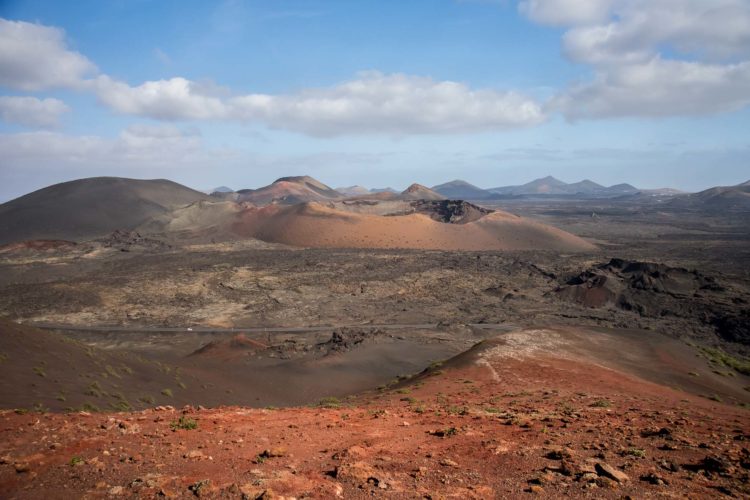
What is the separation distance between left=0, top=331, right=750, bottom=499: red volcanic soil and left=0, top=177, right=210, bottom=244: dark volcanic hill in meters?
93.0

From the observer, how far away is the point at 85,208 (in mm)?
104812

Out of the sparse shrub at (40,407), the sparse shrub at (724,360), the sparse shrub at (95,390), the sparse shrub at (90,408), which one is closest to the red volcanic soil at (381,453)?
the sparse shrub at (40,407)

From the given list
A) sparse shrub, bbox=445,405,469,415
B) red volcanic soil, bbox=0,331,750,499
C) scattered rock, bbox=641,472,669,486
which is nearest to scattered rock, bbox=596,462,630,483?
red volcanic soil, bbox=0,331,750,499

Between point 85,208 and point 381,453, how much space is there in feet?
374

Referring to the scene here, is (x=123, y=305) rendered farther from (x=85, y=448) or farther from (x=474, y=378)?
(x=85, y=448)

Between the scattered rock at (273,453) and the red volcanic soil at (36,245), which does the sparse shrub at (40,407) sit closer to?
the scattered rock at (273,453)

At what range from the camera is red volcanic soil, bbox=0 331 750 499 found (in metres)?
7.97

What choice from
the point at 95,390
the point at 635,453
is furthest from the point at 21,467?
the point at 635,453

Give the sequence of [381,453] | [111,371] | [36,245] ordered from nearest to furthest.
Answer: [381,453]
[111,371]
[36,245]

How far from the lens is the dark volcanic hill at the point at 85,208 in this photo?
93.1 meters

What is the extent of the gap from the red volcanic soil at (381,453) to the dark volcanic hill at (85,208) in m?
93.0

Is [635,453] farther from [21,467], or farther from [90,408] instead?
[90,408]

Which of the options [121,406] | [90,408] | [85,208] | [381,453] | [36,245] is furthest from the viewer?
[85,208]

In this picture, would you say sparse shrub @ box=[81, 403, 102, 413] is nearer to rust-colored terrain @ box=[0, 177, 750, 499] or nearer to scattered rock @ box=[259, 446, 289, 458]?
rust-colored terrain @ box=[0, 177, 750, 499]
